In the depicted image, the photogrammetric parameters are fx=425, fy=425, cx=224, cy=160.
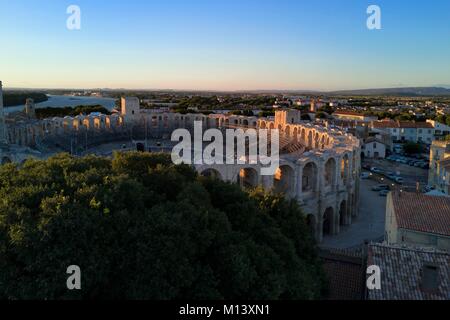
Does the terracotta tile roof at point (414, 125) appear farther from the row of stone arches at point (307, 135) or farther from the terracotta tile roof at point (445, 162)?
the terracotta tile roof at point (445, 162)

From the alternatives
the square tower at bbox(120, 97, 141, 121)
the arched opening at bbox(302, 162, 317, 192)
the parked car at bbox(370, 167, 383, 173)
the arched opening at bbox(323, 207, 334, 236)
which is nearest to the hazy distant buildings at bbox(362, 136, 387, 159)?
the parked car at bbox(370, 167, 383, 173)

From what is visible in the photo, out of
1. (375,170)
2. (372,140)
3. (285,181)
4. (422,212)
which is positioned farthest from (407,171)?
(422,212)

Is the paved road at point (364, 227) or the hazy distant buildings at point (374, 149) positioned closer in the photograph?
the paved road at point (364, 227)

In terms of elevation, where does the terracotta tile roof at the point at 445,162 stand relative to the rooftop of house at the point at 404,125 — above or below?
below

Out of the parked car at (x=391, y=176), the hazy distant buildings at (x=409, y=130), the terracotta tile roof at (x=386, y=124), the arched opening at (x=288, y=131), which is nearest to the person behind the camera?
the parked car at (x=391, y=176)

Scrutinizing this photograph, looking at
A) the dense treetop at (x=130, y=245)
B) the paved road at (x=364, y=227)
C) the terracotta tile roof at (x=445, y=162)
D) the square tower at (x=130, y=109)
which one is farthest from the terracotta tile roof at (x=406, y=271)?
the square tower at (x=130, y=109)

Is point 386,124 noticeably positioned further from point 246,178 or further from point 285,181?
point 246,178

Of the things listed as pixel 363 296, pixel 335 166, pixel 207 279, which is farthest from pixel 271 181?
pixel 207 279
